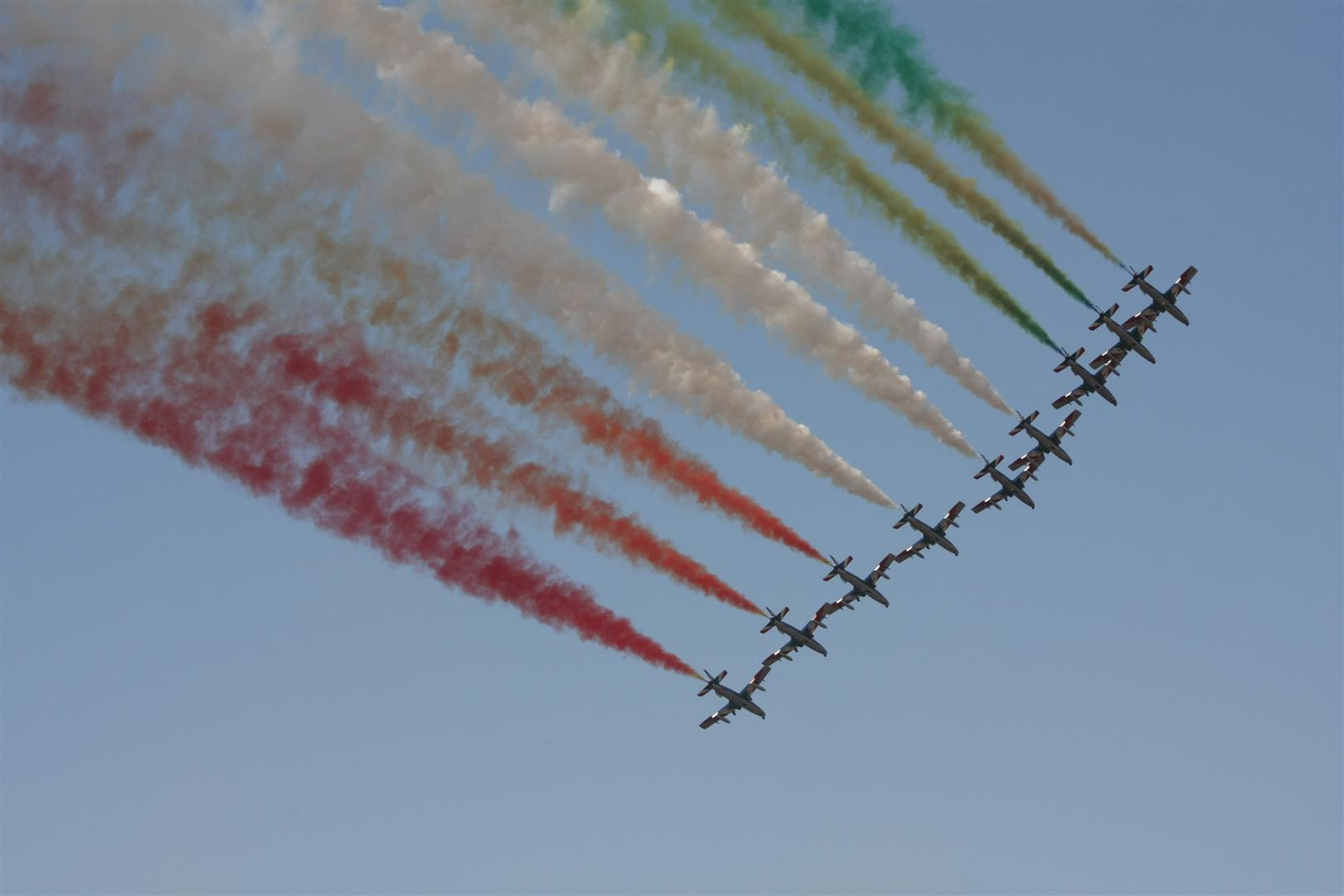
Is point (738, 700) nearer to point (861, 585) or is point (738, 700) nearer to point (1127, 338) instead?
point (861, 585)

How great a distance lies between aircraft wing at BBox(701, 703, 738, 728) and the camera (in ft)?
178

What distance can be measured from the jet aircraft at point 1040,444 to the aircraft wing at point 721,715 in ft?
35.3

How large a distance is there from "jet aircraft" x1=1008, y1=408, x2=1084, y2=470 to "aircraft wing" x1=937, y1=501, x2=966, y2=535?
185 centimetres

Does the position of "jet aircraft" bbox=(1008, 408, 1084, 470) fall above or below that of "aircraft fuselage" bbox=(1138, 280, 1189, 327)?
below

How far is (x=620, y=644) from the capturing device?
48281 mm

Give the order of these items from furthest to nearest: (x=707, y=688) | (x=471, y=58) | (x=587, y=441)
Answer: (x=707, y=688) < (x=587, y=441) < (x=471, y=58)

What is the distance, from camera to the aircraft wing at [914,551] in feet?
184

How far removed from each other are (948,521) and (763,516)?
10.3 metres

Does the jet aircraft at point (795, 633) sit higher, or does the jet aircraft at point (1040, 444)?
the jet aircraft at point (1040, 444)

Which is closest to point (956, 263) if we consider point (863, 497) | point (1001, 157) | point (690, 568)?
point (1001, 157)

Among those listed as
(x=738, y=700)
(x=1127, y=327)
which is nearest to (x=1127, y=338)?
(x=1127, y=327)

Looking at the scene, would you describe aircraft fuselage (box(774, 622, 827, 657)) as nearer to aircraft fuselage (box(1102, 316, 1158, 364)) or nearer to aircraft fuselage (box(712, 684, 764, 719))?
aircraft fuselage (box(712, 684, 764, 719))

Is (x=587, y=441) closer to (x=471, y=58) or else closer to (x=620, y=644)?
(x=620, y=644)

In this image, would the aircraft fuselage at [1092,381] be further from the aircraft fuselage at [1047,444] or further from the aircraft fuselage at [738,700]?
the aircraft fuselage at [738,700]
